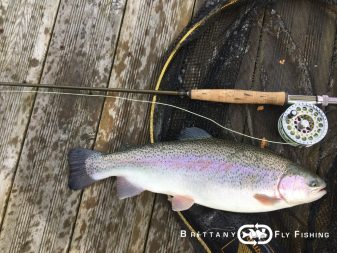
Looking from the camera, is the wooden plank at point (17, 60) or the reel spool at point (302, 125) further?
the wooden plank at point (17, 60)

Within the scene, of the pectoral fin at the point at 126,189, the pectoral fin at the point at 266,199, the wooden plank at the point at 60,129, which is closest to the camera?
the pectoral fin at the point at 266,199

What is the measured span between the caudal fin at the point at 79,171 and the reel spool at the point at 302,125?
1.12m

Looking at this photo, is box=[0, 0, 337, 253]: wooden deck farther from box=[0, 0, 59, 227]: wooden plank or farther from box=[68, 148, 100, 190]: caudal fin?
box=[68, 148, 100, 190]: caudal fin

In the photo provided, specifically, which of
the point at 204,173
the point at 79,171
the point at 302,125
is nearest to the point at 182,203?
the point at 204,173

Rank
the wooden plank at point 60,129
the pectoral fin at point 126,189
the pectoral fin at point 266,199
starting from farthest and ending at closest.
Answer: the wooden plank at point 60,129 → the pectoral fin at point 126,189 → the pectoral fin at point 266,199

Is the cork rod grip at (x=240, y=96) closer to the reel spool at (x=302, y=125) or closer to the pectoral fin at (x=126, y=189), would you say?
the reel spool at (x=302, y=125)

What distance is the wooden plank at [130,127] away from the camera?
7.98ft

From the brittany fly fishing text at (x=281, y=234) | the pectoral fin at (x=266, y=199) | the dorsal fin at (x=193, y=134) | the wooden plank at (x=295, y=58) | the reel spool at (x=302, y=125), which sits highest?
the wooden plank at (x=295, y=58)

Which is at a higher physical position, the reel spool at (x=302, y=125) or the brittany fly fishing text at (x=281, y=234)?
the reel spool at (x=302, y=125)

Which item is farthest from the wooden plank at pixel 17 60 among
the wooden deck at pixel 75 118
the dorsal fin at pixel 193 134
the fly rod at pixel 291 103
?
the dorsal fin at pixel 193 134

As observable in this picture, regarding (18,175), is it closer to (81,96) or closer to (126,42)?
(81,96)

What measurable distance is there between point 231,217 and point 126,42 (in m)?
1.30

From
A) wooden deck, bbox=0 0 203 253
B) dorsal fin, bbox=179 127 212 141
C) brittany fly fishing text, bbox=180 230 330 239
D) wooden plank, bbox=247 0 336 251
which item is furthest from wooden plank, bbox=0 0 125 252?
wooden plank, bbox=247 0 336 251

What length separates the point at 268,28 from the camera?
2.62 metres
